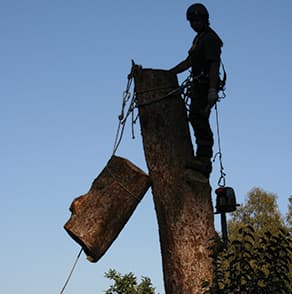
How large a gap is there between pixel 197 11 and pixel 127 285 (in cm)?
589

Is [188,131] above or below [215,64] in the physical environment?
below

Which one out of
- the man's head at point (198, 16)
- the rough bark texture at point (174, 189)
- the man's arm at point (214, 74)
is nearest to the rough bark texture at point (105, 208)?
the rough bark texture at point (174, 189)

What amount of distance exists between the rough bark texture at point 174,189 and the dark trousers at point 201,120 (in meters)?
0.15

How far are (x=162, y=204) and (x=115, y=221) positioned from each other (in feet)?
1.84

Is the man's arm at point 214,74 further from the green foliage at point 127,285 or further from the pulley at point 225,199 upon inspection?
the green foliage at point 127,285

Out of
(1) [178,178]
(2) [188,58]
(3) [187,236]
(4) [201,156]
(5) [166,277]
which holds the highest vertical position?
(2) [188,58]

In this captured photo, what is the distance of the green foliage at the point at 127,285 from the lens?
11.1 meters

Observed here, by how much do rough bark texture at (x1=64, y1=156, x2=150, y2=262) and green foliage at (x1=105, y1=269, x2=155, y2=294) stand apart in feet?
15.4

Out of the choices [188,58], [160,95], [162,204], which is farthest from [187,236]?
[188,58]

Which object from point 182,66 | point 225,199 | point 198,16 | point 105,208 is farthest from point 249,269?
point 198,16

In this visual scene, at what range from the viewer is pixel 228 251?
6.01m

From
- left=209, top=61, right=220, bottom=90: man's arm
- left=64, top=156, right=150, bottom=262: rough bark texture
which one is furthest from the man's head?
left=64, top=156, right=150, bottom=262: rough bark texture

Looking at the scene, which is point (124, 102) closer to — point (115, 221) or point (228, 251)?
point (115, 221)

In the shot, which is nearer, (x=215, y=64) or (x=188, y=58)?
(x=215, y=64)
